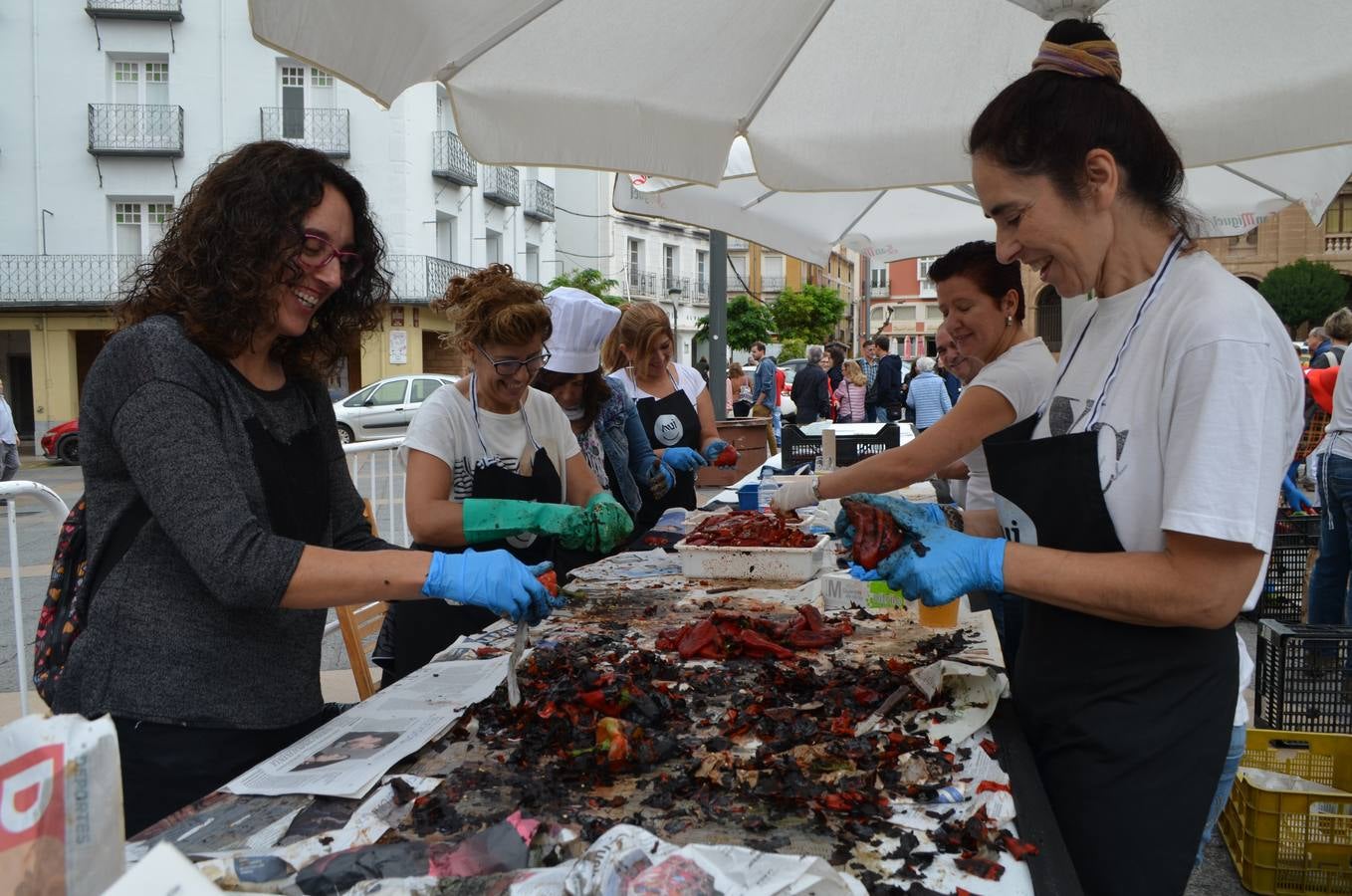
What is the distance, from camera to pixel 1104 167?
1739mm

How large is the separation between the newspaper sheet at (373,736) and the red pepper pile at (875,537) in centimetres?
96

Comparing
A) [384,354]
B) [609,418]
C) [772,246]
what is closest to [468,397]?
[609,418]

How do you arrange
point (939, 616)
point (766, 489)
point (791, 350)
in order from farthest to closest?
point (791, 350), point (766, 489), point (939, 616)

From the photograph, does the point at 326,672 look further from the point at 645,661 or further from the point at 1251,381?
the point at 1251,381

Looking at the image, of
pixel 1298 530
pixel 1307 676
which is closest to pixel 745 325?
pixel 1298 530

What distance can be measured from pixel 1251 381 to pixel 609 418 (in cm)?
334

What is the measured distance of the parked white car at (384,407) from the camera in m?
19.3

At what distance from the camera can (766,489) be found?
5320 millimetres

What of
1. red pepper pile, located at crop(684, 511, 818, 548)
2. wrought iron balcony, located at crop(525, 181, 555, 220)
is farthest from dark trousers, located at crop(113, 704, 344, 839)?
wrought iron balcony, located at crop(525, 181, 555, 220)

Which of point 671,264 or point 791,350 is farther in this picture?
point 671,264

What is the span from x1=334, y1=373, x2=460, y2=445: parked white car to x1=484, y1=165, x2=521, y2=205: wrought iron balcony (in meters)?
10.6

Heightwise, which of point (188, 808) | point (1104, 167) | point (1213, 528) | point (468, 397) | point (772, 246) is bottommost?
point (188, 808)

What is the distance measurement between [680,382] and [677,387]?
0.17 metres

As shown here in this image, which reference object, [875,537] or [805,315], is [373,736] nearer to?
[875,537]
